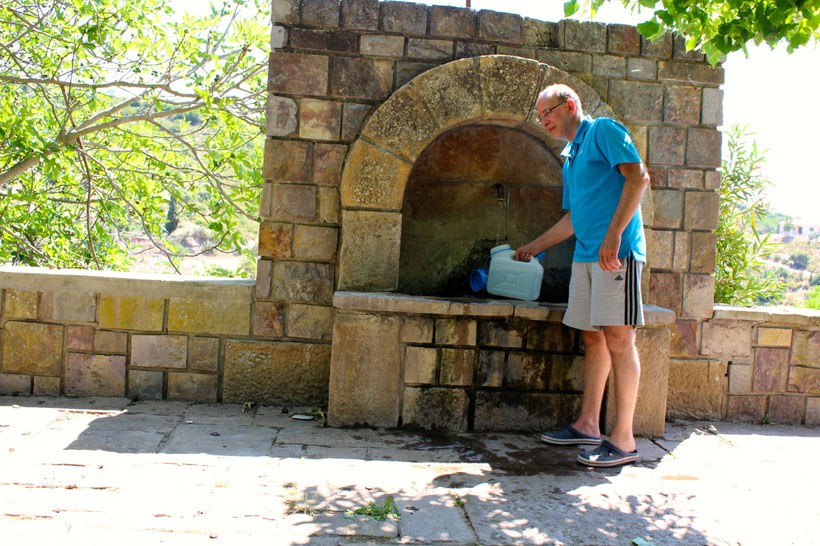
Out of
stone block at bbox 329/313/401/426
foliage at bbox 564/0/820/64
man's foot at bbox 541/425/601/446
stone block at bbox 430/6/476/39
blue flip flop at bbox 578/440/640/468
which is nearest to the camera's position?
foliage at bbox 564/0/820/64

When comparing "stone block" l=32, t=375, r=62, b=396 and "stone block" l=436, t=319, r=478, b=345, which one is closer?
"stone block" l=436, t=319, r=478, b=345

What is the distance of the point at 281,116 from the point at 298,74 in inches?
10.4

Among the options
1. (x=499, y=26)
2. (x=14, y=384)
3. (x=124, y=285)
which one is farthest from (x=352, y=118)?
(x=14, y=384)

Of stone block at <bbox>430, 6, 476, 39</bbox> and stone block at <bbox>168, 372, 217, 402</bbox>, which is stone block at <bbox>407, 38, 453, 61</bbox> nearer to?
stone block at <bbox>430, 6, 476, 39</bbox>

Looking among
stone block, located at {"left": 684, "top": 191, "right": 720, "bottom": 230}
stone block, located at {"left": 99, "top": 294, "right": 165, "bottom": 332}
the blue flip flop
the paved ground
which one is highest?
stone block, located at {"left": 684, "top": 191, "right": 720, "bottom": 230}

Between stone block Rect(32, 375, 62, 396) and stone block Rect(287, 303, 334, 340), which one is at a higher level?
stone block Rect(287, 303, 334, 340)

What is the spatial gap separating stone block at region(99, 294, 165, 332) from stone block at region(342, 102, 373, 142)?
1.49m

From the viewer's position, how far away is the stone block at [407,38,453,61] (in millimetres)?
4066

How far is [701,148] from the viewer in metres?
4.30

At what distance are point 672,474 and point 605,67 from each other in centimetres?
241

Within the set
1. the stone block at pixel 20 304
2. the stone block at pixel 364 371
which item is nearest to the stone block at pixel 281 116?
the stone block at pixel 364 371

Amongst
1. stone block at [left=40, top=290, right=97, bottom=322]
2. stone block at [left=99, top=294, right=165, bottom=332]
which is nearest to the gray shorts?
stone block at [left=99, top=294, right=165, bottom=332]

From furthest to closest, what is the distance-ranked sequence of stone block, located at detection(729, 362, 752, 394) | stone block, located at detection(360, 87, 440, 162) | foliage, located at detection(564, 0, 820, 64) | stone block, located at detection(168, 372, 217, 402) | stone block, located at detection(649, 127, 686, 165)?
stone block, located at detection(729, 362, 752, 394) → stone block, located at detection(649, 127, 686, 165) → stone block, located at detection(168, 372, 217, 402) → stone block, located at detection(360, 87, 440, 162) → foliage, located at detection(564, 0, 820, 64)

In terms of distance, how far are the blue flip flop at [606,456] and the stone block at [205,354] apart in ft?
7.21
